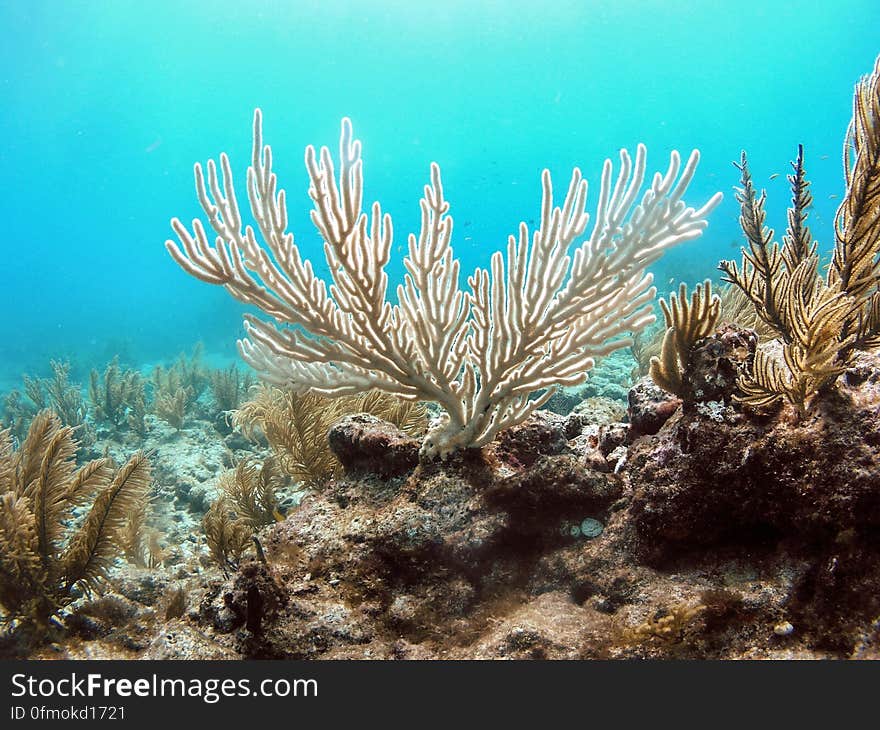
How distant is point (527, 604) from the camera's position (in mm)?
2377

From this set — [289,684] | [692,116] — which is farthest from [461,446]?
[692,116]

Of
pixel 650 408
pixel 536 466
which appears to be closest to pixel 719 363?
pixel 650 408

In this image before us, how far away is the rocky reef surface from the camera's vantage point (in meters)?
1.90

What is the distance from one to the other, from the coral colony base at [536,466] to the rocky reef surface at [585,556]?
0.04ft

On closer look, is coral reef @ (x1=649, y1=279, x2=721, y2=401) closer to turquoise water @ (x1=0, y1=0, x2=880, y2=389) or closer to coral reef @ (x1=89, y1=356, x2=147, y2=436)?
coral reef @ (x1=89, y1=356, x2=147, y2=436)

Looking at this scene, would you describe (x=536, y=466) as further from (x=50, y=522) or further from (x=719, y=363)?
(x=50, y=522)

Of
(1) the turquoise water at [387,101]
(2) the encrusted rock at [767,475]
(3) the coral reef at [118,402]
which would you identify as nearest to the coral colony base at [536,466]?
(2) the encrusted rock at [767,475]

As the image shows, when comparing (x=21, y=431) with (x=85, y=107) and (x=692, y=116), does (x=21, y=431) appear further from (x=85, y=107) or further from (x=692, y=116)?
(x=692, y=116)

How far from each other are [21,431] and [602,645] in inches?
537

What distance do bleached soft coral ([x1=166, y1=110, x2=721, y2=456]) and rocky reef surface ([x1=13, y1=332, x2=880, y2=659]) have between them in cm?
46

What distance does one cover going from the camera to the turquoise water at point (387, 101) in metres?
57.3

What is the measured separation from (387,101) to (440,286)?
3206 inches

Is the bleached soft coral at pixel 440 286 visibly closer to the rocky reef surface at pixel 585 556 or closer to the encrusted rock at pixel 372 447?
the encrusted rock at pixel 372 447

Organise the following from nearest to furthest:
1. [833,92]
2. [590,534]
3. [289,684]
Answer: [289,684] < [590,534] < [833,92]
